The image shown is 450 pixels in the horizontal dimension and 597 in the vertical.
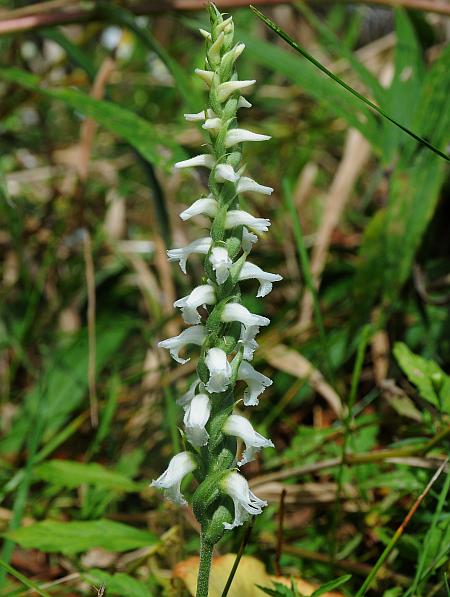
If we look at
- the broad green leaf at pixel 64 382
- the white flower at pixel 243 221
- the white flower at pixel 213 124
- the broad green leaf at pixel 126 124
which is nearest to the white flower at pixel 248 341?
the white flower at pixel 243 221

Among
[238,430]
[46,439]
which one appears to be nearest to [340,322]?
[46,439]

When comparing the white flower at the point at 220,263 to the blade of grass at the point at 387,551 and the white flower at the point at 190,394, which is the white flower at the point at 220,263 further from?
the blade of grass at the point at 387,551

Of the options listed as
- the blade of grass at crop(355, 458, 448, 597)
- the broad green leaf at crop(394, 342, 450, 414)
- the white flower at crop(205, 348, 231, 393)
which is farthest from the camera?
the broad green leaf at crop(394, 342, 450, 414)

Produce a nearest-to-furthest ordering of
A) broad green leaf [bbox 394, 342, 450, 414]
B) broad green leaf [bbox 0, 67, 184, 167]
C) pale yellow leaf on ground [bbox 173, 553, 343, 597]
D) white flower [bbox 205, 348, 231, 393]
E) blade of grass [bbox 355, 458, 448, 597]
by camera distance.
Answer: white flower [bbox 205, 348, 231, 393]
blade of grass [bbox 355, 458, 448, 597]
pale yellow leaf on ground [bbox 173, 553, 343, 597]
broad green leaf [bbox 394, 342, 450, 414]
broad green leaf [bbox 0, 67, 184, 167]

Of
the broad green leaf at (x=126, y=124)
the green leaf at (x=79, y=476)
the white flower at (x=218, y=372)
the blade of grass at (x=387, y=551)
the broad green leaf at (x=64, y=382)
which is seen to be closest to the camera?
the white flower at (x=218, y=372)

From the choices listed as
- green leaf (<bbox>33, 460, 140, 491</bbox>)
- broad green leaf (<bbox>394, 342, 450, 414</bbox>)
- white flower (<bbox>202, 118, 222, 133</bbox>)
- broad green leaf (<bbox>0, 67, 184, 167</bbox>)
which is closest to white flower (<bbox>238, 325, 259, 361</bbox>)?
white flower (<bbox>202, 118, 222, 133</bbox>)

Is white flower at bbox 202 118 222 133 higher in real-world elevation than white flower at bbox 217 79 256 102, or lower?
lower

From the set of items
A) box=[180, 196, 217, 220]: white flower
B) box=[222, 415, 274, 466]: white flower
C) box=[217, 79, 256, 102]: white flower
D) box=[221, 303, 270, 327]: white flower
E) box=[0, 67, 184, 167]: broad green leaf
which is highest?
box=[0, 67, 184, 167]: broad green leaf

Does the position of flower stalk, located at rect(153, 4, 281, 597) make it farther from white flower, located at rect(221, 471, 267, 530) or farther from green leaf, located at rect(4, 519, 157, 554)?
green leaf, located at rect(4, 519, 157, 554)
